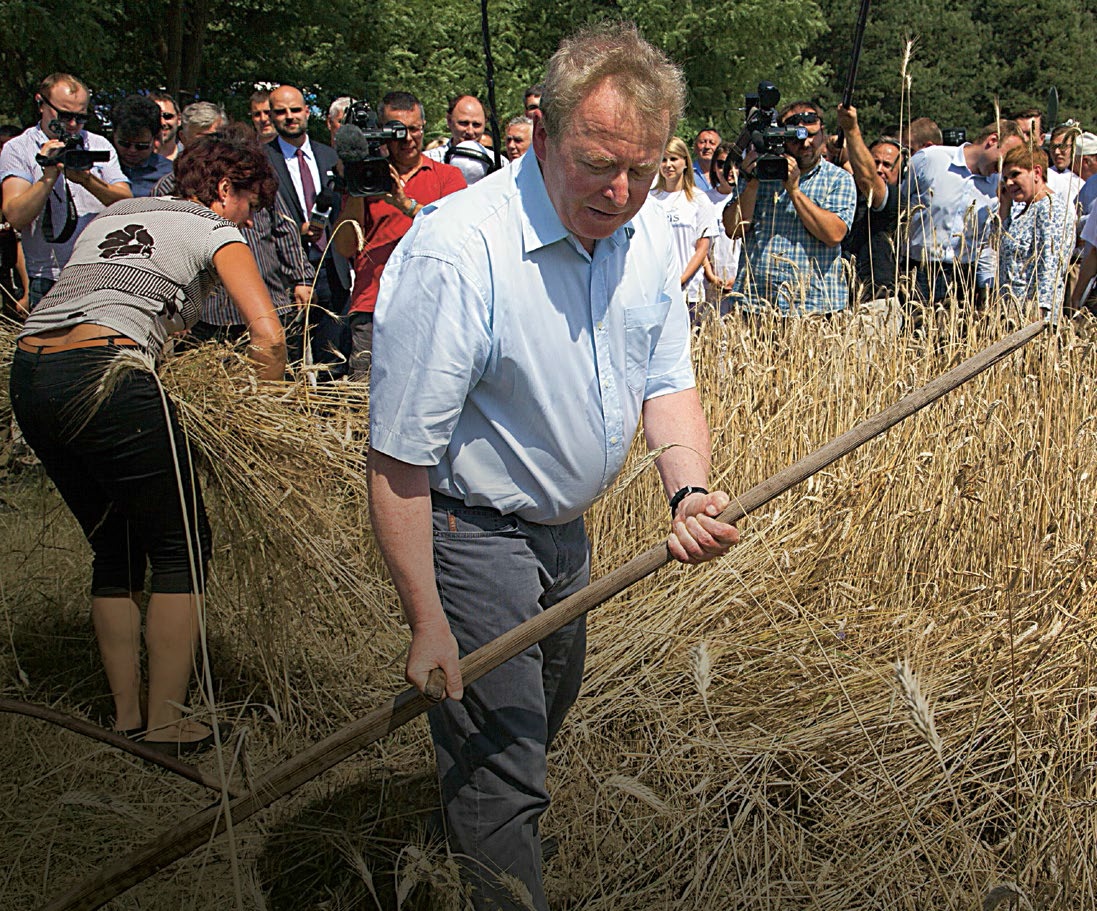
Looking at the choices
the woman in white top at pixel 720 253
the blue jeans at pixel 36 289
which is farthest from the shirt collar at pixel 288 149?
the woman in white top at pixel 720 253

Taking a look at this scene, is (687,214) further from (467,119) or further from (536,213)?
(536,213)

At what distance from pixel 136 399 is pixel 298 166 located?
3.42 meters

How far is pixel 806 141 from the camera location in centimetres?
523

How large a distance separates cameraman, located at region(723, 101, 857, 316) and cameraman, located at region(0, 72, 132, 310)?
2.94m

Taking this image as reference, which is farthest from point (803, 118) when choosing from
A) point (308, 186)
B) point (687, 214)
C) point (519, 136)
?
point (308, 186)

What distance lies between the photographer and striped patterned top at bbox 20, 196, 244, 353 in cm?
295

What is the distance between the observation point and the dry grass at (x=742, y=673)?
2555 millimetres

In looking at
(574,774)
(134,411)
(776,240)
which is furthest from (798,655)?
(776,240)

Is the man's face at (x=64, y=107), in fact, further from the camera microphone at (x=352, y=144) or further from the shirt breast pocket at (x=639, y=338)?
the shirt breast pocket at (x=639, y=338)

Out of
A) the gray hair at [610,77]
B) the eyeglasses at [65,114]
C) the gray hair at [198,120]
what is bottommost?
the gray hair at [198,120]

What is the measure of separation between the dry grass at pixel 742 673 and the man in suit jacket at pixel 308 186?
89.0 inches

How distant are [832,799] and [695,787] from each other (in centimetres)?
33

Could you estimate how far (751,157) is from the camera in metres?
5.30

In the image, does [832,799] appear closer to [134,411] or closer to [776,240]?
[134,411]
